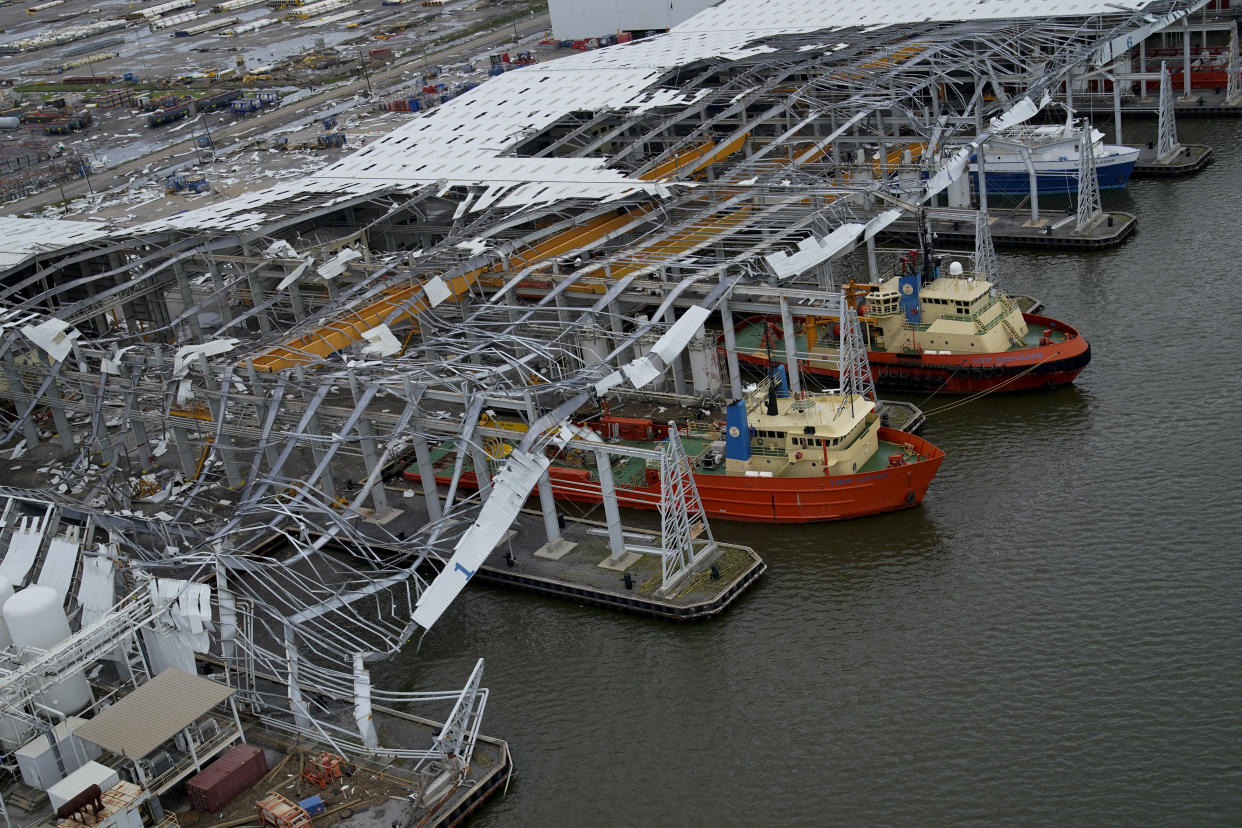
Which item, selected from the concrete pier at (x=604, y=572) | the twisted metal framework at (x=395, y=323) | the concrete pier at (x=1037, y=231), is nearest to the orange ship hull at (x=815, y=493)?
the concrete pier at (x=604, y=572)

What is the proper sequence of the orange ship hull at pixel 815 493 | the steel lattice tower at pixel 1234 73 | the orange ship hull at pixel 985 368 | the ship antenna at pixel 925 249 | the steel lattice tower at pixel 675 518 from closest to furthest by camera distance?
the steel lattice tower at pixel 675 518 → the orange ship hull at pixel 815 493 → the orange ship hull at pixel 985 368 → the ship antenna at pixel 925 249 → the steel lattice tower at pixel 1234 73

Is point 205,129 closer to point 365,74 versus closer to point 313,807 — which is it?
point 365,74

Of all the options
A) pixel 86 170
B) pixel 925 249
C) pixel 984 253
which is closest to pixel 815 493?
pixel 925 249

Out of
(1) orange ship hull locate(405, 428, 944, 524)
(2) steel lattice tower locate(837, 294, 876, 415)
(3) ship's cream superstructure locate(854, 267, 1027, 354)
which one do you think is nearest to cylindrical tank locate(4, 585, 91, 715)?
(1) orange ship hull locate(405, 428, 944, 524)

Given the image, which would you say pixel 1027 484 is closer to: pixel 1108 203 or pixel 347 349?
pixel 347 349

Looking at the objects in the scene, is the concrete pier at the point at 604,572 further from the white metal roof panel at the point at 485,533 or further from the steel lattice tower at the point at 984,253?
the steel lattice tower at the point at 984,253

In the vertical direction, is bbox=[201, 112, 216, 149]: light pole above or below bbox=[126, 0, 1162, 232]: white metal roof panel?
below

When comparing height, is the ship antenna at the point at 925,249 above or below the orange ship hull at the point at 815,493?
above

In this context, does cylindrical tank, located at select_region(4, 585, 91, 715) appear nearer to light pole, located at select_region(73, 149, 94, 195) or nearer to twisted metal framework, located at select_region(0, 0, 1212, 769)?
twisted metal framework, located at select_region(0, 0, 1212, 769)
